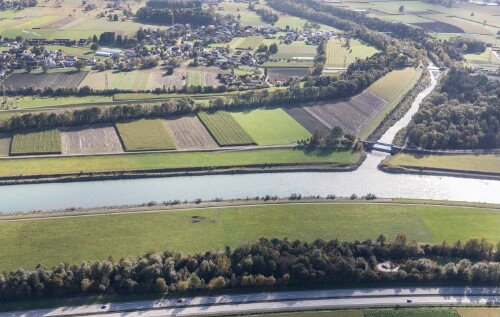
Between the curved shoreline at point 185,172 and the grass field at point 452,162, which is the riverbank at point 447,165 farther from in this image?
the curved shoreline at point 185,172

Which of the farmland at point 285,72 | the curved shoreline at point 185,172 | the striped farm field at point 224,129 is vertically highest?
the farmland at point 285,72

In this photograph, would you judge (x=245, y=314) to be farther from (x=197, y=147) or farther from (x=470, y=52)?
(x=470, y=52)

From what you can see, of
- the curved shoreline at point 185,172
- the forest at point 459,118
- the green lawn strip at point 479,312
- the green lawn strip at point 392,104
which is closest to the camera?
the green lawn strip at point 479,312

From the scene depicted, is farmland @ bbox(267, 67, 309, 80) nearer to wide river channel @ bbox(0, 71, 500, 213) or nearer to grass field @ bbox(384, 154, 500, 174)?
grass field @ bbox(384, 154, 500, 174)

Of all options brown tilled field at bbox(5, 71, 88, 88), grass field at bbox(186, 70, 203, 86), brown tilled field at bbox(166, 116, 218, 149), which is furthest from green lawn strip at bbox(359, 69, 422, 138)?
brown tilled field at bbox(5, 71, 88, 88)

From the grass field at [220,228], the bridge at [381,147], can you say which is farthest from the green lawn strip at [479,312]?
the bridge at [381,147]

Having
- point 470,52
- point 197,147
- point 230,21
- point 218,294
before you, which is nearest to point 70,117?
point 197,147
